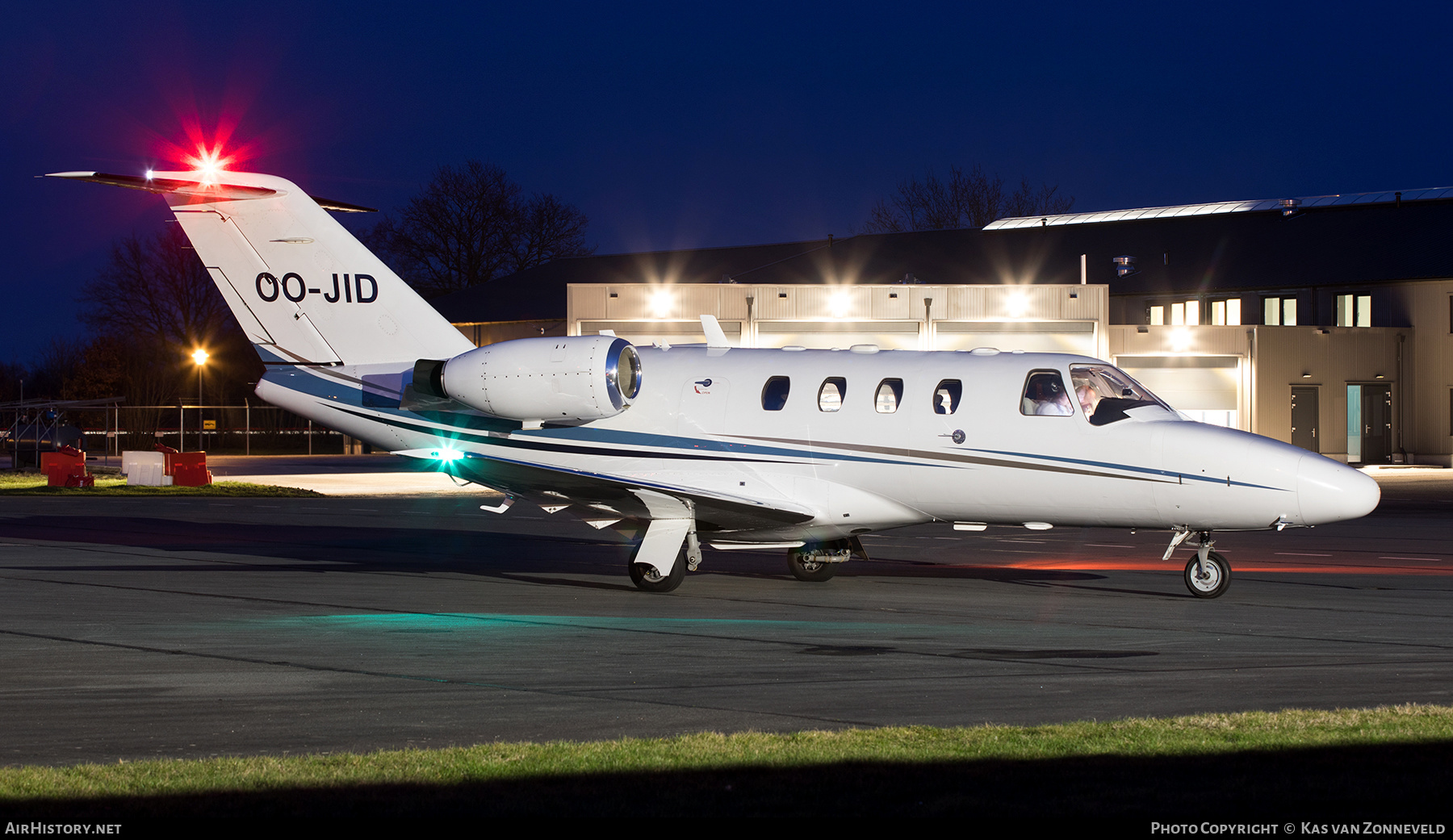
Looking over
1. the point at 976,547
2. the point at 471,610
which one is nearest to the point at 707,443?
the point at 471,610

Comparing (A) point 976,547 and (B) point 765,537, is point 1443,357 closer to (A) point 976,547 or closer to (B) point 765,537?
(A) point 976,547

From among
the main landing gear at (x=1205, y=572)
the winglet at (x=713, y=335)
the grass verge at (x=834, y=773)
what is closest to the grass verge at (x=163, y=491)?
the winglet at (x=713, y=335)

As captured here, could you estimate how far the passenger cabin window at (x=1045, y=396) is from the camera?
1603cm

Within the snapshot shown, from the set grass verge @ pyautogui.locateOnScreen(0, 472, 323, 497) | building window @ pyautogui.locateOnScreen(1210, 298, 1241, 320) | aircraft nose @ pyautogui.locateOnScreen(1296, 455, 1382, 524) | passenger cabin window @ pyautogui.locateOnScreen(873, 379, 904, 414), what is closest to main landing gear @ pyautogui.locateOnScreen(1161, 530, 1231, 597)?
aircraft nose @ pyautogui.locateOnScreen(1296, 455, 1382, 524)

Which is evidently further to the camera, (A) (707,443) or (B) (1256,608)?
(A) (707,443)

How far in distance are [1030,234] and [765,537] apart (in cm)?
4951

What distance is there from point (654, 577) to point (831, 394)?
9.71 feet

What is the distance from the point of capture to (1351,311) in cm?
5491

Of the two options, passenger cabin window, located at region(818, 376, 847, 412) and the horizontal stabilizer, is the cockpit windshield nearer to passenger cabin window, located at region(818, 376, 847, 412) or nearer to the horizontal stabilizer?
passenger cabin window, located at region(818, 376, 847, 412)

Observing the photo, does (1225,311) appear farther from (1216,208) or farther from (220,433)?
(220,433)

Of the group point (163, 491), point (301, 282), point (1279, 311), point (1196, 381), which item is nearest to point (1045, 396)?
point (301, 282)

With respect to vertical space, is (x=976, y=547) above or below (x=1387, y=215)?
below

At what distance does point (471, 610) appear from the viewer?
48.7 feet

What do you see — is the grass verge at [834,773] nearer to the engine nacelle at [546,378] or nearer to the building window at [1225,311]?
the engine nacelle at [546,378]
